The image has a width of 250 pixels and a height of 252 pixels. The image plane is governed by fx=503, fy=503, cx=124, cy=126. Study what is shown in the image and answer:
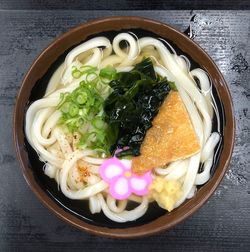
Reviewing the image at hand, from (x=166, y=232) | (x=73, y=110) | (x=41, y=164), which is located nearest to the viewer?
(x=73, y=110)


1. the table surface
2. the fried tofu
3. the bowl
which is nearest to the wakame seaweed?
the fried tofu

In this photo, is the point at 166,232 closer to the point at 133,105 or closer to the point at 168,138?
the point at 168,138

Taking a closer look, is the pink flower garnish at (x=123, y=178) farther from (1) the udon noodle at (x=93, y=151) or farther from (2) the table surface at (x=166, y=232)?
(2) the table surface at (x=166, y=232)

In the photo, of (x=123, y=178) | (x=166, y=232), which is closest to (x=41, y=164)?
(x=123, y=178)

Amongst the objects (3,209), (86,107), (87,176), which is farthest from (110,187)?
(3,209)

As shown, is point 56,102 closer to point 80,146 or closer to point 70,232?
point 80,146

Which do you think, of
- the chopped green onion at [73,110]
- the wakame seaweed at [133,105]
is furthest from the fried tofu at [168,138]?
the chopped green onion at [73,110]
